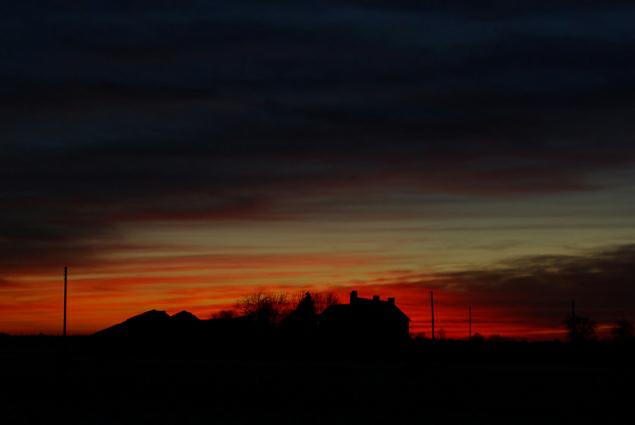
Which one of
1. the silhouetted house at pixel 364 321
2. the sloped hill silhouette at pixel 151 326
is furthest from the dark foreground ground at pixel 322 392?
the silhouetted house at pixel 364 321

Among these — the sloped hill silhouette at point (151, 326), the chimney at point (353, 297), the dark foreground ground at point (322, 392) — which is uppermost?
the chimney at point (353, 297)

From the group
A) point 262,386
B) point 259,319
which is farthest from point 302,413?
point 259,319

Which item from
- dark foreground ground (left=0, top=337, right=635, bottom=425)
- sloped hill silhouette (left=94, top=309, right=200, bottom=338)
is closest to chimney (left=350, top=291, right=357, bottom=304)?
sloped hill silhouette (left=94, top=309, right=200, bottom=338)

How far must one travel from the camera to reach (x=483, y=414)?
1393 inches

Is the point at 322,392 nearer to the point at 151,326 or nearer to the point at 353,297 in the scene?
the point at 151,326

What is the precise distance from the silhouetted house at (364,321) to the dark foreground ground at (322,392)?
21.1 m

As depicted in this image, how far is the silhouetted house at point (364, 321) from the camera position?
305 feet

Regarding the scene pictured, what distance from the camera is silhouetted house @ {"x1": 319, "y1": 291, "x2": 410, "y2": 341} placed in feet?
305

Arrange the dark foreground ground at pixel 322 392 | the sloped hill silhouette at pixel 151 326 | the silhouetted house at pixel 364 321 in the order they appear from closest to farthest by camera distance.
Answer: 1. the dark foreground ground at pixel 322 392
2. the sloped hill silhouette at pixel 151 326
3. the silhouetted house at pixel 364 321

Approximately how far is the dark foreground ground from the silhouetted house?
21145mm

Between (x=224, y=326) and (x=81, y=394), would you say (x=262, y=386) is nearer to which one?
(x=81, y=394)

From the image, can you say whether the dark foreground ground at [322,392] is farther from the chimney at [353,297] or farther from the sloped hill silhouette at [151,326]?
the chimney at [353,297]

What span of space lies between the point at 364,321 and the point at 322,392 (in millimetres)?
50814

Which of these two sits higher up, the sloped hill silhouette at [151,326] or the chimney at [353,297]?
the chimney at [353,297]
